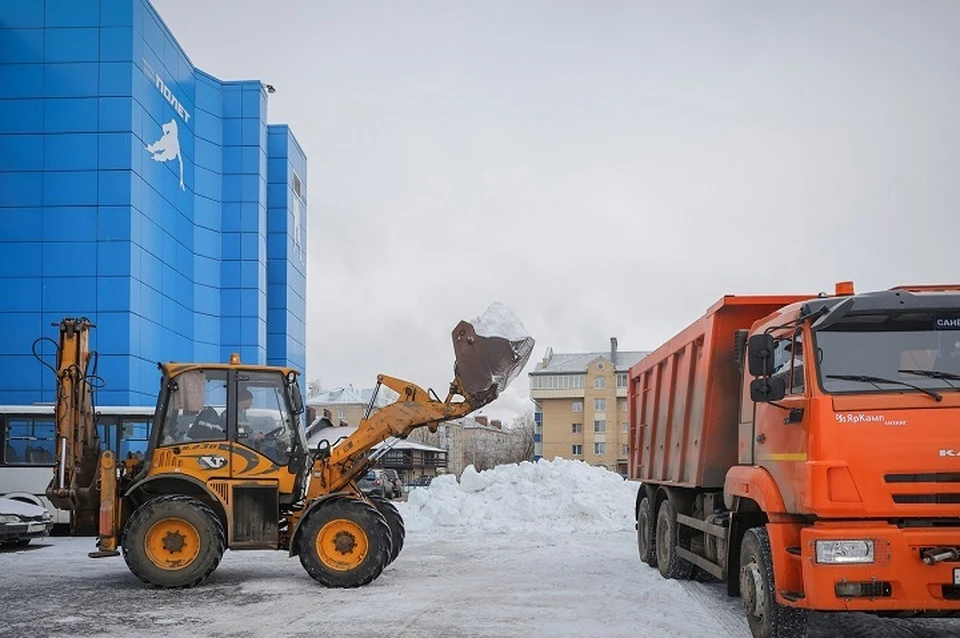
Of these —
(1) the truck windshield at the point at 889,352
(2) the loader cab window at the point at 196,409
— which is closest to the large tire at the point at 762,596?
(1) the truck windshield at the point at 889,352

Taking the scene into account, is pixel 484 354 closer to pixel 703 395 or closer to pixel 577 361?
pixel 703 395

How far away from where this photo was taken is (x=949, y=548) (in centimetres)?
695

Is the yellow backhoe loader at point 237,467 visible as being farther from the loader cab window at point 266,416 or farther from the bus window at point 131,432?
the bus window at point 131,432

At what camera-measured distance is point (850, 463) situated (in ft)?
23.3

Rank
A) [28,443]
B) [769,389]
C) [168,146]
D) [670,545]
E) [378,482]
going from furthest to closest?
[168,146]
[378,482]
[28,443]
[670,545]
[769,389]

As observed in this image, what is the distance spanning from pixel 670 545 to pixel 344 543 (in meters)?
4.11

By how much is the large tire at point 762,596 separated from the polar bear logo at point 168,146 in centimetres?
3191

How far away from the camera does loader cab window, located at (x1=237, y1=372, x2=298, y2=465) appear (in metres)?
12.7

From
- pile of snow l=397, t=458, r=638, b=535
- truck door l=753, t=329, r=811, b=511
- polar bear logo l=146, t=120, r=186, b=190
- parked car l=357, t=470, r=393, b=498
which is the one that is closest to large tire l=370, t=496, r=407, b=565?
truck door l=753, t=329, r=811, b=511

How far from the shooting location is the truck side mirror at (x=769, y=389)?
7777mm

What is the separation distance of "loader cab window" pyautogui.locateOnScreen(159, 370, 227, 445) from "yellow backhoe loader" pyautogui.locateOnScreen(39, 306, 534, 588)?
13 millimetres

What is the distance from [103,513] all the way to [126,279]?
22982 millimetres

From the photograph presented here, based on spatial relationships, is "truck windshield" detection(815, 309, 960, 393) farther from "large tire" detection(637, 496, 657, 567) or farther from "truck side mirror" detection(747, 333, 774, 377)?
"large tire" detection(637, 496, 657, 567)

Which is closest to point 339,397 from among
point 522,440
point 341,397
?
point 341,397
